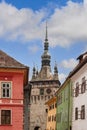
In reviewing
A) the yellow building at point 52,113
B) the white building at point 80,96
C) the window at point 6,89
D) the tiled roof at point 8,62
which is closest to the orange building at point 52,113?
the yellow building at point 52,113

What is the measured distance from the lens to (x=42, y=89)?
5187 inches

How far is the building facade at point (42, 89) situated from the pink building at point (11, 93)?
7685cm

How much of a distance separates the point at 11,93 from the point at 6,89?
65 centimetres

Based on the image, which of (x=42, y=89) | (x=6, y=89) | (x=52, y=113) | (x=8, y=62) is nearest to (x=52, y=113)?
(x=52, y=113)

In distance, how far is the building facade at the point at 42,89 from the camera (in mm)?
119656

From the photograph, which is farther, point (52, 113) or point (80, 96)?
point (52, 113)

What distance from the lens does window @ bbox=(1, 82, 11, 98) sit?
4095 centimetres

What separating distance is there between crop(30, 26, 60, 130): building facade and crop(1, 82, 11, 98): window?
77111 millimetres

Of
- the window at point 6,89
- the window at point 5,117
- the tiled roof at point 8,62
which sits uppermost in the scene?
the tiled roof at point 8,62

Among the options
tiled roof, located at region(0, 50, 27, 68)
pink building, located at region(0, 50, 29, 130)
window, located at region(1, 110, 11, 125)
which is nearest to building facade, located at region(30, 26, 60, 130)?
tiled roof, located at region(0, 50, 27, 68)

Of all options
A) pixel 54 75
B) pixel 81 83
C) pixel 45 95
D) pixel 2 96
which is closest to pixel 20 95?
pixel 2 96

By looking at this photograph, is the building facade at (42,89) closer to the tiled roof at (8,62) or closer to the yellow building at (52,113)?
the yellow building at (52,113)

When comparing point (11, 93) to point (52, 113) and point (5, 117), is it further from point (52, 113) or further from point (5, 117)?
point (52, 113)

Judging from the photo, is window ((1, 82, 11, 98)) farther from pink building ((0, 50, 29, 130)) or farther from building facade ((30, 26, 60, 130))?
building facade ((30, 26, 60, 130))
